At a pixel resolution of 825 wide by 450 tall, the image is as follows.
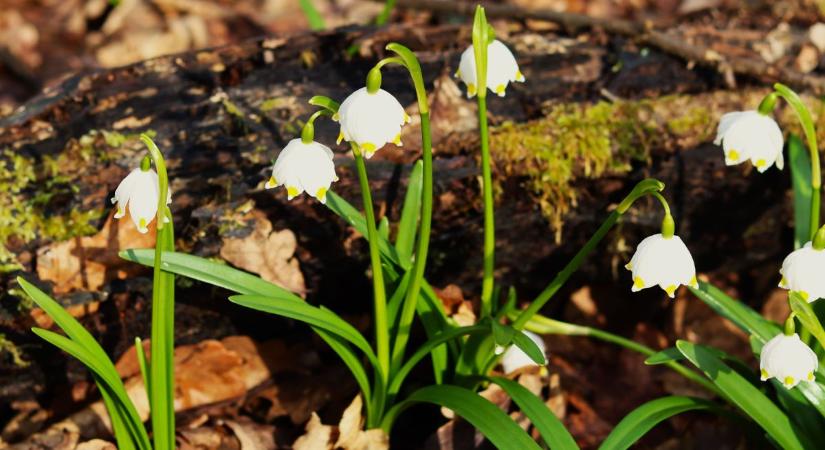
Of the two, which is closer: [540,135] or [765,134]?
[765,134]

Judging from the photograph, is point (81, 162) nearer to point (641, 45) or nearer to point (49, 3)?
point (641, 45)

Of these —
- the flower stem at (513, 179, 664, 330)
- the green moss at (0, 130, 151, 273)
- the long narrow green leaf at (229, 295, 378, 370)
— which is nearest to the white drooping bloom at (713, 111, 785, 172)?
the flower stem at (513, 179, 664, 330)

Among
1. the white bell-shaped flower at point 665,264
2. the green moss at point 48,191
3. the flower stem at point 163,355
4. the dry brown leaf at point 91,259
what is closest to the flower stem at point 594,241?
the white bell-shaped flower at point 665,264

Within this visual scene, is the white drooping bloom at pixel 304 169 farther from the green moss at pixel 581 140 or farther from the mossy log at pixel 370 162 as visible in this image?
the green moss at pixel 581 140

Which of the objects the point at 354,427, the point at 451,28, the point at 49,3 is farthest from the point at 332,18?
the point at 354,427

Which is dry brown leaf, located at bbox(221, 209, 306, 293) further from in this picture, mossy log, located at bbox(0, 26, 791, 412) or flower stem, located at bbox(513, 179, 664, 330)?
flower stem, located at bbox(513, 179, 664, 330)

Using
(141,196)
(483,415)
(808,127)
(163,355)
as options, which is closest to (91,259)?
(163,355)

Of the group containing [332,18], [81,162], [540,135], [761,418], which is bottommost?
[761,418]
